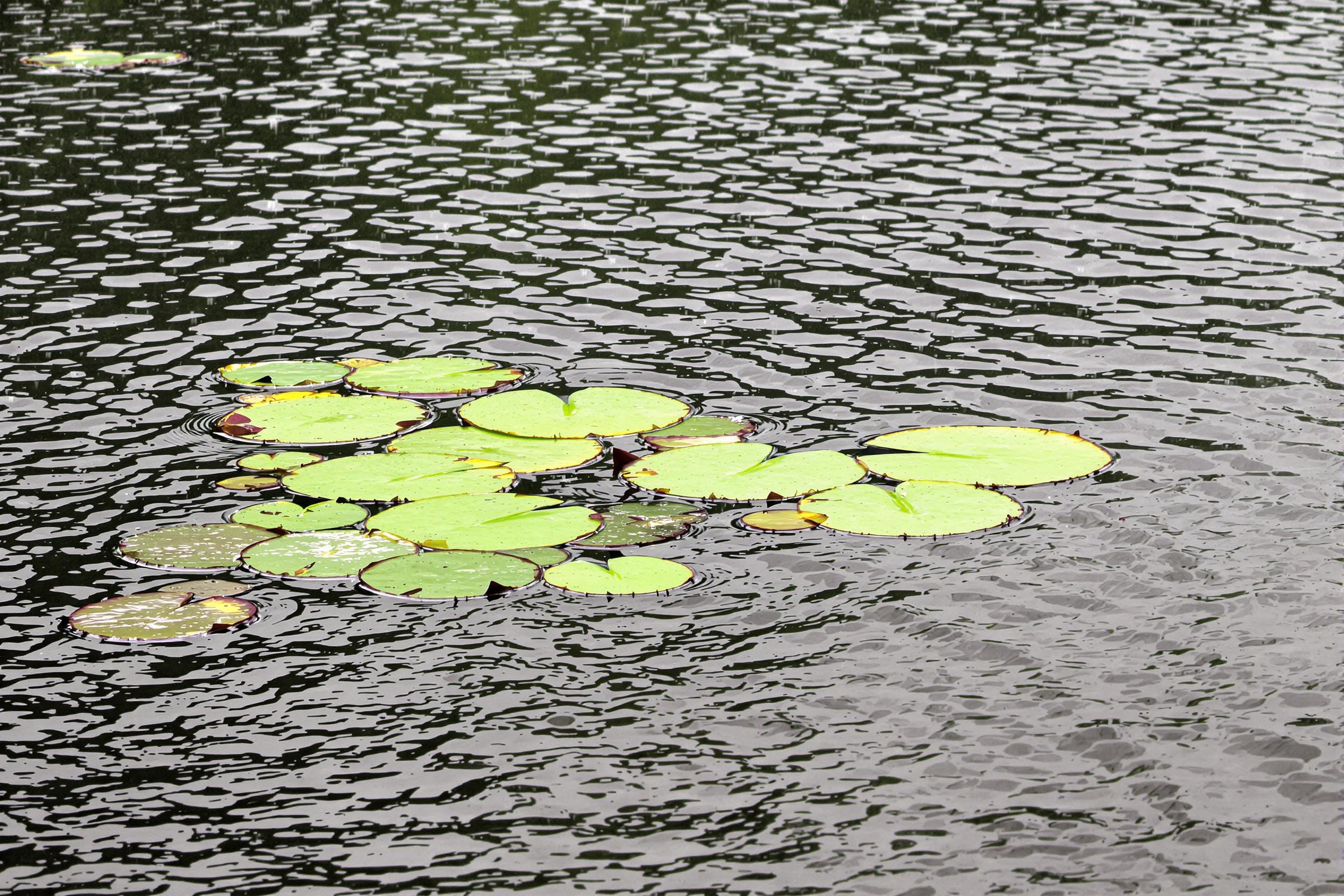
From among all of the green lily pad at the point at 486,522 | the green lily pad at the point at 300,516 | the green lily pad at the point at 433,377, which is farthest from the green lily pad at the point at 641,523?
the green lily pad at the point at 433,377

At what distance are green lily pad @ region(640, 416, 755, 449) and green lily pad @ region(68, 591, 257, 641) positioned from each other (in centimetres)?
384

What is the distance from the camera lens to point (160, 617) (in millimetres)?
9438

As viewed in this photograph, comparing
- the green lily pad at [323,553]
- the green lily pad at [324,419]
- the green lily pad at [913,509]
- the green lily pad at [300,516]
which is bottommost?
the green lily pad at [913,509]

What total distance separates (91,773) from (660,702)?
3.13 m

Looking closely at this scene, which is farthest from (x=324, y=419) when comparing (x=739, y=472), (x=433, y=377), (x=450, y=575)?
(x=739, y=472)

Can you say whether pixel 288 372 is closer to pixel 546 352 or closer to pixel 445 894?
pixel 546 352

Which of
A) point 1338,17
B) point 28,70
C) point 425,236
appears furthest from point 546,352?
point 1338,17

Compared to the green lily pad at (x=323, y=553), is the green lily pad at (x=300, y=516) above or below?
above

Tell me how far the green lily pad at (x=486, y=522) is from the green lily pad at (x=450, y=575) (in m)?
0.15

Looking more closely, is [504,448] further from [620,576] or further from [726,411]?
[620,576]

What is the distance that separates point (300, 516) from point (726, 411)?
3869 millimetres

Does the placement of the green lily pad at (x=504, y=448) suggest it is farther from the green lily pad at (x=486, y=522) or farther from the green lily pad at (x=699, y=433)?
the green lily pad at (x=486, y=522)

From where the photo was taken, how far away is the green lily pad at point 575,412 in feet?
40.5

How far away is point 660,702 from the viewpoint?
863 centimetres
